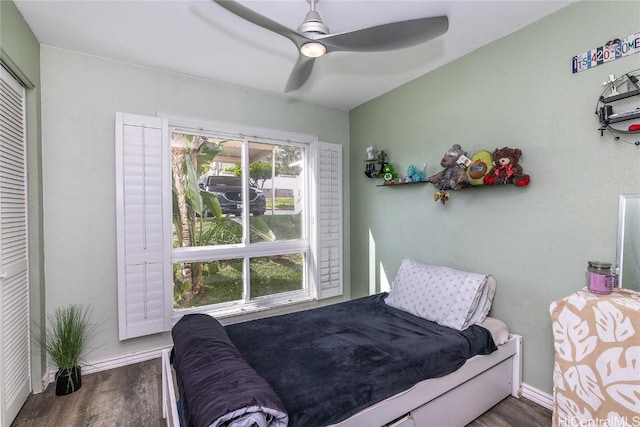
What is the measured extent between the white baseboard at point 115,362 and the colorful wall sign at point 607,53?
377 cm

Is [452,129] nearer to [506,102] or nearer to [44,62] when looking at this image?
[506,102]

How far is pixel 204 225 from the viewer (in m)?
2.98

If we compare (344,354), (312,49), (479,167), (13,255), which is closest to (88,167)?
(13,255)

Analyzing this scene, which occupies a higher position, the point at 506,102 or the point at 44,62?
the point at 44,62

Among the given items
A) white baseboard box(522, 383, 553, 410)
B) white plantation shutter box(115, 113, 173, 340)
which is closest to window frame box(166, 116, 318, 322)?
white plantation shutter box(115, 113, 173, 340)

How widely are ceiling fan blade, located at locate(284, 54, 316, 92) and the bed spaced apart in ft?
5.53

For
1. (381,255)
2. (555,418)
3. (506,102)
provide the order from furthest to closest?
(381,255), (506,102), (555,418)

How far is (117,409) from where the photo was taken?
203 centimetres

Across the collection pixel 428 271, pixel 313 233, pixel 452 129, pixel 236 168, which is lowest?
pixel 428 271

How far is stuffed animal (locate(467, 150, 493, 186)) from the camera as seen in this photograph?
220 cm

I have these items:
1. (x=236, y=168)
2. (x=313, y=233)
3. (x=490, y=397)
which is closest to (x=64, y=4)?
(x=236, y=168)

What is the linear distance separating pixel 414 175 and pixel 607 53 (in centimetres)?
143

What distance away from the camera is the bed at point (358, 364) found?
4.20 feet

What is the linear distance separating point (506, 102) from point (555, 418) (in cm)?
199
